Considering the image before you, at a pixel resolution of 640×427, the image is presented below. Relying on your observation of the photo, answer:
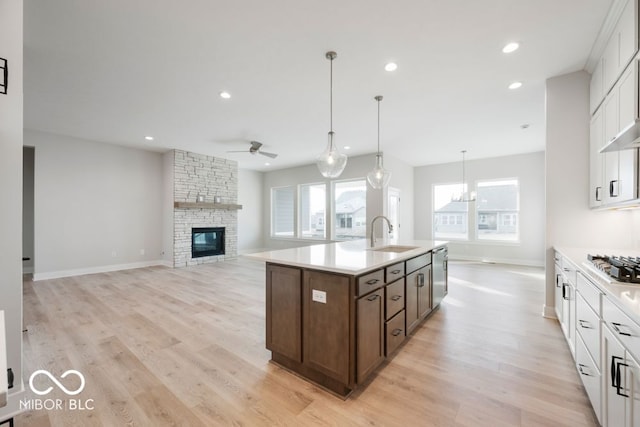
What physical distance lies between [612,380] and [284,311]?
2.00 metres

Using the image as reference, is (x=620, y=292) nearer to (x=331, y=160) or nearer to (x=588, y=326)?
(x=588, y=326)

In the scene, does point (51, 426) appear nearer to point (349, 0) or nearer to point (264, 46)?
point (264, 46)

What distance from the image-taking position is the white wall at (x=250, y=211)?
9.03m

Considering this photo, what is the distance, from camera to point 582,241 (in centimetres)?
310

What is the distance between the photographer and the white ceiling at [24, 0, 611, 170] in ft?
7.42

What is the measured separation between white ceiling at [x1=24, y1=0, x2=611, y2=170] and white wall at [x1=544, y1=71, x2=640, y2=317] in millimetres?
276

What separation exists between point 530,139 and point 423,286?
488 cm

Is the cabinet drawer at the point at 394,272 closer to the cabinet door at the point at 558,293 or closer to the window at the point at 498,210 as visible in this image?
the cabinet door at the point at 558,293

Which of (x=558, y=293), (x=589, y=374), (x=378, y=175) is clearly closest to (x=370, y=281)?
(x=589, y=374)

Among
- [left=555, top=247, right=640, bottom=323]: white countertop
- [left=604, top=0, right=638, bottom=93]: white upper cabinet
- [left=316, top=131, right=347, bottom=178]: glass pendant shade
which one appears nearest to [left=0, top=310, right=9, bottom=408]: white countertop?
[left=555, top=247, right=640, bottom=323]: white countertop

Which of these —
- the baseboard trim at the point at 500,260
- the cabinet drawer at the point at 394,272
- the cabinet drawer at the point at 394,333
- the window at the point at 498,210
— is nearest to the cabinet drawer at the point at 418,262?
the cabinet drawer at the point at 394,272

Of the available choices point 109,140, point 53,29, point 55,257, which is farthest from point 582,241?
point 55,257

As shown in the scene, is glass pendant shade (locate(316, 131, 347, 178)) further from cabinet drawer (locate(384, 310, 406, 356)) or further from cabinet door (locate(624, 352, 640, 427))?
cabinet door (locate(624, 352, 640, 427))

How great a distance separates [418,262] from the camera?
291 cm
